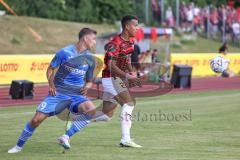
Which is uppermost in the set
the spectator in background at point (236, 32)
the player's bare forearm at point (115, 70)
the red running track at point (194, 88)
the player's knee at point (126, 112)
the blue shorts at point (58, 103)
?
the player's bare forearm at point (115, 70)

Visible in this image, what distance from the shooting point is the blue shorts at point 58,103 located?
10.8 meters

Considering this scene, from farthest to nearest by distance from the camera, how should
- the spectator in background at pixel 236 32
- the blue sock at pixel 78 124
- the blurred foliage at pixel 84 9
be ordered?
the spectator in background at pixel 236 32
the blurred foliage at pixel 84 9
the blue sock at pixel 78 124

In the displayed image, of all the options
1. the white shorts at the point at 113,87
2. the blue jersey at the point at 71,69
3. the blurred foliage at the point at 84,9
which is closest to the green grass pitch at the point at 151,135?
the white shorts at the point at 113,87

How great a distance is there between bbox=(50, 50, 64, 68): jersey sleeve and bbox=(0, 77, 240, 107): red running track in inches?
392

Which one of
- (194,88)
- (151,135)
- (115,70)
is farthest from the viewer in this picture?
(194,88)

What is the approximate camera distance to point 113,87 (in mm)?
12242

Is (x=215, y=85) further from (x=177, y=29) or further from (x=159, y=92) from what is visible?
(x=177, y=29)

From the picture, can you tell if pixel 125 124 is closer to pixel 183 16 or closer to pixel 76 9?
pixel 76 9

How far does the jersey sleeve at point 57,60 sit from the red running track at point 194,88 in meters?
9.96

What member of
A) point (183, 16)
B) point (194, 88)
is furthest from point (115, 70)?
point (183, 16)

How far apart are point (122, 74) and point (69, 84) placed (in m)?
1.22

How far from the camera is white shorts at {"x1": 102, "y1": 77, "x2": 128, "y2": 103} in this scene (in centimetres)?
1222

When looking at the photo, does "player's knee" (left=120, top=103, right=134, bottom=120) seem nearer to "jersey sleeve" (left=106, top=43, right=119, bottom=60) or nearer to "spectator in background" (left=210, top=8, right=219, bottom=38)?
"jersey sleeve" (left=106, top=43, right=119, bottom=60)

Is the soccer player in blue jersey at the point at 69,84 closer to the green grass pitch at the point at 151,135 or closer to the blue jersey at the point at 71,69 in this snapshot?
the blue jersey at the point at 71,69
